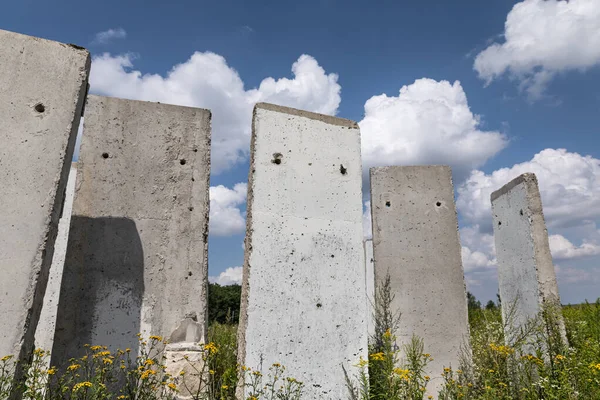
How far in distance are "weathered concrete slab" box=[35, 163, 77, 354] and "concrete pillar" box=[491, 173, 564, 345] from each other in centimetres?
523

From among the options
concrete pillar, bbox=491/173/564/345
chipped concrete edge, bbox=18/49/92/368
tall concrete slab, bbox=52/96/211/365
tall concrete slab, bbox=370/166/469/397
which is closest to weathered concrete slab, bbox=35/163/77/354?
tall concrete slab, bbox=52/96/211/365

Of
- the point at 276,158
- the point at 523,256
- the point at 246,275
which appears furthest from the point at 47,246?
the point at 523,256

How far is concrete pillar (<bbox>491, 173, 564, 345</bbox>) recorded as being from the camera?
17.6ft

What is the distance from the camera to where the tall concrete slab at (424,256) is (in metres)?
5.18

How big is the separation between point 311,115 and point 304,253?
156 centimetres

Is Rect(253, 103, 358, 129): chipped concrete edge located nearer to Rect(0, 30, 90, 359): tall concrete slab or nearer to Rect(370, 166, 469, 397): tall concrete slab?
Rect(370, 166, 469, 397): tall concrete slab

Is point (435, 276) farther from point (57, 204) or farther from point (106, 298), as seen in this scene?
point (57, 204)

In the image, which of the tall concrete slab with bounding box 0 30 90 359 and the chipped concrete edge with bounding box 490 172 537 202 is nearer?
the tall concrete slab with bounding box 0 30 90 359

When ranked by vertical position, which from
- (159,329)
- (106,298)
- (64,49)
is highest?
(64,49)

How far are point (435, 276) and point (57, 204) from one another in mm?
4365

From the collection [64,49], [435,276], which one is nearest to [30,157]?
[64,49]

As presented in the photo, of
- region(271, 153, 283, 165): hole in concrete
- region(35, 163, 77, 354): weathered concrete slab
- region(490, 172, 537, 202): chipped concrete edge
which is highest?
region(490, 172, 537, 202): chipped concrete edge

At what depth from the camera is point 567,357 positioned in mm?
4543

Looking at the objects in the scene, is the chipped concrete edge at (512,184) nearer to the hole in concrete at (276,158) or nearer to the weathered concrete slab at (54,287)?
the hole in concrete at (276,158)
